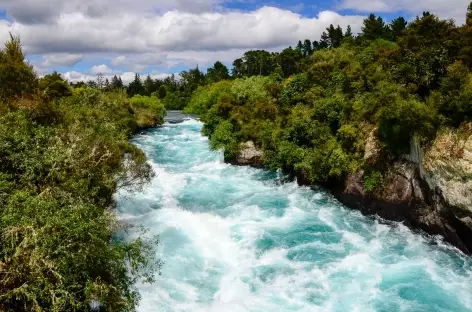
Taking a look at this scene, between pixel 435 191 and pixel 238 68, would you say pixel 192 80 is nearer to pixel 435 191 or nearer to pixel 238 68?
pixel 238 68

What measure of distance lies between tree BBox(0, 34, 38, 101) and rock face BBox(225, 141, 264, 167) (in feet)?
55.5

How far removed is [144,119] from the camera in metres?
61.8

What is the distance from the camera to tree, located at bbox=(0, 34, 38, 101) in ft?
66.1

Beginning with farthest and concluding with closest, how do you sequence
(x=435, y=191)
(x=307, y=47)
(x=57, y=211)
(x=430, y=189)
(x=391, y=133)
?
(x=307, y=47) → (x=391, y=133) → (x=430, y=189) → (x=435, y=191) → (x=57, y=211)

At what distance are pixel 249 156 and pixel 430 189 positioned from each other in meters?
17.5

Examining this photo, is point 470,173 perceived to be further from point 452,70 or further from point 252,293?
point 252,293

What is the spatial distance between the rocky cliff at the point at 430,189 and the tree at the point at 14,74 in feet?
62.3

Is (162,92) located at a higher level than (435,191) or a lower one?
higher

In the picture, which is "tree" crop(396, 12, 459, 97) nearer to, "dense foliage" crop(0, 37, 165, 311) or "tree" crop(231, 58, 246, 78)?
"dense foliage" crop(0, 37, 165, 311)

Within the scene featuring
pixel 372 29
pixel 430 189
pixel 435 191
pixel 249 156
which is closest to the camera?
pixel 435 191

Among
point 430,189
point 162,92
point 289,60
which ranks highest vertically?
point 289,60

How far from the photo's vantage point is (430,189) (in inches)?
693

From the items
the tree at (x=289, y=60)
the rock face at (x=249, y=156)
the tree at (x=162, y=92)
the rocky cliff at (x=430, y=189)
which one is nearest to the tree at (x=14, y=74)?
the rock face at (x=249, y=156)

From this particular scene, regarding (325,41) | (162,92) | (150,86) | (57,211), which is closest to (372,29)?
(325,41)
